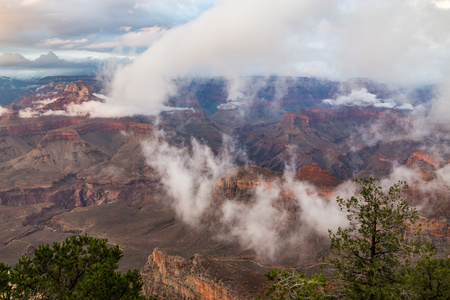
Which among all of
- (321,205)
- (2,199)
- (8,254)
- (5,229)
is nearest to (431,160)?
(321,205)

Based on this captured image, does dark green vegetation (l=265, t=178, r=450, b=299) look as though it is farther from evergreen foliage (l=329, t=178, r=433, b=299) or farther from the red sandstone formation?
the red sandstone formation

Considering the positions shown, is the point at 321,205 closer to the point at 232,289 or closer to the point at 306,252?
the point at 306,252

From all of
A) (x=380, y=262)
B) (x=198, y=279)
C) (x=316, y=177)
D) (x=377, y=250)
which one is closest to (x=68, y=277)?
(x=380, y=262)

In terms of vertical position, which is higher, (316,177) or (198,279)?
(316,177)

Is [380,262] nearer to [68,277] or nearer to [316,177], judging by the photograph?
[68,277]

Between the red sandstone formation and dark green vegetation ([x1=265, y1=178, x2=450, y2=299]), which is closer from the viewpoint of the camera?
dark green vegetation ([x1=265, y1=178, x2=450, y2=299])

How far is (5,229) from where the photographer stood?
148m

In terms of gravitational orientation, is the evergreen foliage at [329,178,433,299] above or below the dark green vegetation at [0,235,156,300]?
above

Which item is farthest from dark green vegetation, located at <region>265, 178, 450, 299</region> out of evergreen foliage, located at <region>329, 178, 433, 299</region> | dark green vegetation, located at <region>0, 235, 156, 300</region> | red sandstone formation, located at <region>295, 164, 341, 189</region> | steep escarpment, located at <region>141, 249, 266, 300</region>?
red sandstone formation, located at <region>295, 164, 341, 189</region>

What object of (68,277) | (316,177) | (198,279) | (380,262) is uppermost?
(380,262)

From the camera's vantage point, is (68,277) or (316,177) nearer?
(68,277)

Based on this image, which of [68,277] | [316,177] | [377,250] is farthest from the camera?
[316,177]

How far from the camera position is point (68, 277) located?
84.1 ft

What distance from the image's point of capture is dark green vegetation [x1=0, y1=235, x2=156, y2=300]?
2319 cm
